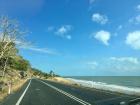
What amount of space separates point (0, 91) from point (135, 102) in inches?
970

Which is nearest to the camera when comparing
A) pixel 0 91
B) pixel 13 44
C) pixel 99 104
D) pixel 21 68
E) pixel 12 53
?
pixel 99 104

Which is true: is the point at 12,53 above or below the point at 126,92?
above

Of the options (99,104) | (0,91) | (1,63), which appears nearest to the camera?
(99,104)

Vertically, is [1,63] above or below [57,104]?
above

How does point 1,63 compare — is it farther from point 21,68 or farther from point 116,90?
point 21,68

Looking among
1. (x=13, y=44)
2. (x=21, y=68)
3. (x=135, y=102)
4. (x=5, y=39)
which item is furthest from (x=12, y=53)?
(x=21, y=68)

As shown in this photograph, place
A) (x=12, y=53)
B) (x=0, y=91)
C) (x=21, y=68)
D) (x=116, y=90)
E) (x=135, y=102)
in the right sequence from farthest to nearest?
(x=21, y=68) → (x=12, y=53) → (x=116, y=90) → (x=0, y=91) → (x=135, y=102)

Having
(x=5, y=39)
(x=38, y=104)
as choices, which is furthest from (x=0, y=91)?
(x=38, y=104)

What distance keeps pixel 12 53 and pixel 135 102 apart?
3772 centimetres

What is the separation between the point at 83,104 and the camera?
1970 cm

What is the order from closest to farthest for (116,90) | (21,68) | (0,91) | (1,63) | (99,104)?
(99,104) < (0,91) < (116,90) < (1,63) < (21,68)

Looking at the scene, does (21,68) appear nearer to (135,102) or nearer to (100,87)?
(100,87)

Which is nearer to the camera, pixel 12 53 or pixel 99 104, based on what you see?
pixel 99 104

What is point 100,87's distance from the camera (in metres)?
41.5
